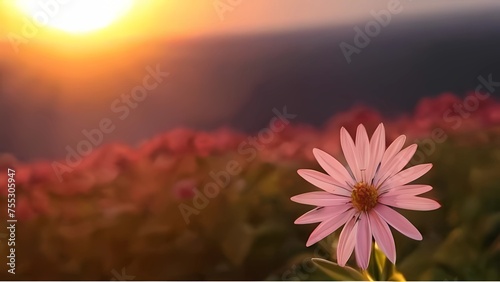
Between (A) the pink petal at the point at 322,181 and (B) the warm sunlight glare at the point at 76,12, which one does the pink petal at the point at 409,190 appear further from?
(B) the warm sunlight glare at the point at 76,12

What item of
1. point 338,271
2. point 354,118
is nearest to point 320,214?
point 338,271

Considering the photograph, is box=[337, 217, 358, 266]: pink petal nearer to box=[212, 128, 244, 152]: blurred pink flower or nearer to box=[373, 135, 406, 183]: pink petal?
box=[373, 135, 406, 183]: pink petal

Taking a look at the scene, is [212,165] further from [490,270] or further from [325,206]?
[490,270]

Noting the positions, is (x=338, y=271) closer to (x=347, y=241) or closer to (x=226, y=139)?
(x=347, y=241)

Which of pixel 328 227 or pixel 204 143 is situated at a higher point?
pixel 204 143

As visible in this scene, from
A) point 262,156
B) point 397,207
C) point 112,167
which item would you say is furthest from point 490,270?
point 112,167

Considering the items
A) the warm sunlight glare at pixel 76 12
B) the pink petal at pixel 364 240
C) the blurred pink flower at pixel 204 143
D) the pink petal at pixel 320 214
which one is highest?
the warm sunlight glare at pixel 76 12

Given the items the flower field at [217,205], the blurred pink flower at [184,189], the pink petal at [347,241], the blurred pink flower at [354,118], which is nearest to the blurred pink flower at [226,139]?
the flower field at [217,205]
